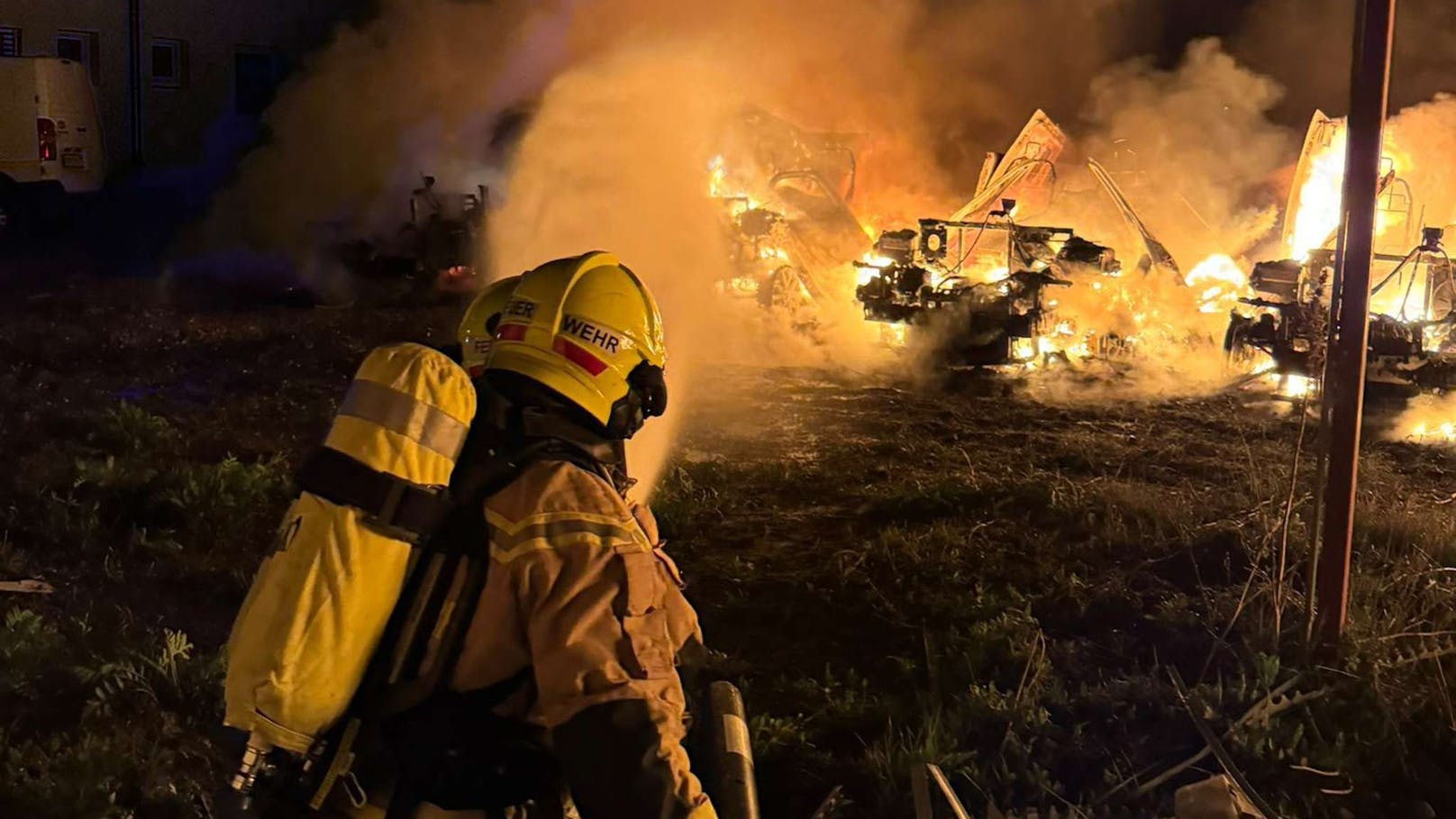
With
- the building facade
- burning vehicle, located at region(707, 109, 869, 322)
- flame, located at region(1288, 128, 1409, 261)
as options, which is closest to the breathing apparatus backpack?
burning vehicle, located at region(707, 109, 869, 322)

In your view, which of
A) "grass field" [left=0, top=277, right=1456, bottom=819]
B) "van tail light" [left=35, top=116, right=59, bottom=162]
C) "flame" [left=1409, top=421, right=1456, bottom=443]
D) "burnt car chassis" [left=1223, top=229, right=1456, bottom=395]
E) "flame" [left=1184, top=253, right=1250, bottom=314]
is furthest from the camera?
"van tail light" [left=35, top=116, right=59, bottom=162]

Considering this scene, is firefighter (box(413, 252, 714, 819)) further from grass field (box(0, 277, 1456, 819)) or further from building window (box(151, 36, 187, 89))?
building window (box(151, 36, 187, 89))

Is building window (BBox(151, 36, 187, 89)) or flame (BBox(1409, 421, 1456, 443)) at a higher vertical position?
building window (BBox(151, 36, 187, 89))

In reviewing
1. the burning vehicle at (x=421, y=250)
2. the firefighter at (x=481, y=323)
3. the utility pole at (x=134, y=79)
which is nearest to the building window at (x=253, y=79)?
the utility pole at (x=134, y=79)

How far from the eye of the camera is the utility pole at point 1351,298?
389cm

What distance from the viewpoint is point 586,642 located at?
1.83 metres

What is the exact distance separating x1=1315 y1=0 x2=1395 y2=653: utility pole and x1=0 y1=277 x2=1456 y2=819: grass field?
29 centimetres

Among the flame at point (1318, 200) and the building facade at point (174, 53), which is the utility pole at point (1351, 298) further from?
the building facade at point (174, 53)

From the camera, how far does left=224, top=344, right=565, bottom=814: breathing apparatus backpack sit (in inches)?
71.9

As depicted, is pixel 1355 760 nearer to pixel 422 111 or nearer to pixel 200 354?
pixel 200 354

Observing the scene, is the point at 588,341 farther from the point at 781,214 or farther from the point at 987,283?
the point at 781,214

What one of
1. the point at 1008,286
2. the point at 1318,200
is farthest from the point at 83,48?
the point at 1318,200

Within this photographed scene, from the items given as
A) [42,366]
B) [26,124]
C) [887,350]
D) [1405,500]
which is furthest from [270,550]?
[26,124]

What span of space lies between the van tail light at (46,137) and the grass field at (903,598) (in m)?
9.37
